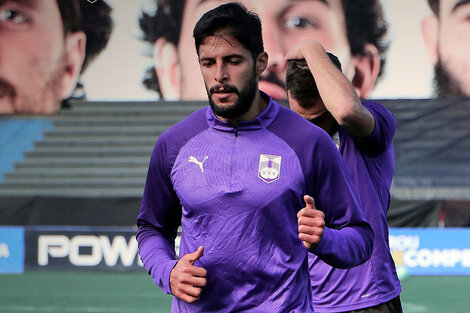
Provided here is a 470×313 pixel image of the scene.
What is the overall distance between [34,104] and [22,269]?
5.30 m

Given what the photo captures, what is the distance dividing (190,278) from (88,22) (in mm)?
13819

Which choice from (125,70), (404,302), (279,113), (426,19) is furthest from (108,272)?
(279,113)

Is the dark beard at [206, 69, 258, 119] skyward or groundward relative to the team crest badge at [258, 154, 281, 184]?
skyward

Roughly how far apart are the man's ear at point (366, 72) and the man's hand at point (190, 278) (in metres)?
12.7

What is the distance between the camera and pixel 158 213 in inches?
103

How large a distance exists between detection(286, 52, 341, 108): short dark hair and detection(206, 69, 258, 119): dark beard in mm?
661

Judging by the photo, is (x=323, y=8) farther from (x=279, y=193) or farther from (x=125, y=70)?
(x=279, y=193)

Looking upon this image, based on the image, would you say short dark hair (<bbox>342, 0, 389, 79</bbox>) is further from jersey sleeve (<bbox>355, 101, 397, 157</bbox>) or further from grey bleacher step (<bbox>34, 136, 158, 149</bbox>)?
jersey sleeve (<bbox>355, 101, 397, 157</bbox>)

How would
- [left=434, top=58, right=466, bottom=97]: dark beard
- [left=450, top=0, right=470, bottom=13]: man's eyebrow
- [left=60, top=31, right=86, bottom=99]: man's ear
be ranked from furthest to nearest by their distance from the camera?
1. [left=60, top=31, right=86, bottom=99]: man's ear
2. [left=450, top=0, right=470, bottom=13]: man's eyebrow
3. [left=434, top=58, right=466, bottom=97]: dark beard

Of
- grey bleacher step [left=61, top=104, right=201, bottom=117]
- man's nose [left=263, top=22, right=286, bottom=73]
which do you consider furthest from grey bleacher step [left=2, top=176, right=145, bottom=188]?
man's nose [left=263, top=22, right=286, bottom=73]

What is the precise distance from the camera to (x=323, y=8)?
14.9m

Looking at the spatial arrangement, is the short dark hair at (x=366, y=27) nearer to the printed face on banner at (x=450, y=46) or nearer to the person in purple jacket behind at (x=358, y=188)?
the printed face on banner at (x=450, y=46)

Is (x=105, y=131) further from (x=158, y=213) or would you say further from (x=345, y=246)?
(x=345, y=246)

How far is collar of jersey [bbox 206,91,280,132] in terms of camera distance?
2.52 m
